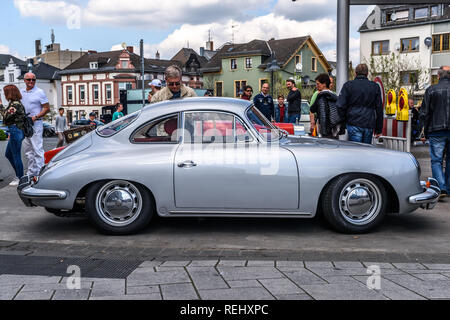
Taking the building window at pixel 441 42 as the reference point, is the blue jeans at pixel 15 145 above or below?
below

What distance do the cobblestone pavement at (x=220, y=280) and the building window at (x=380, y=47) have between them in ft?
153

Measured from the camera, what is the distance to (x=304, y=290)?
3.45 m

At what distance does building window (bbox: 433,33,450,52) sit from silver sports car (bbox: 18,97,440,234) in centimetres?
4299

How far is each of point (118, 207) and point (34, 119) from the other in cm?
419

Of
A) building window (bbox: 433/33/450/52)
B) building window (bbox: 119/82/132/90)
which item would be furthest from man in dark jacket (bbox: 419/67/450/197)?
building window (bbox: 119/82/132/90)

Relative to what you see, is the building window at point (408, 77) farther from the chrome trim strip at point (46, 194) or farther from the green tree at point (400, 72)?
the chrome trim strip at point (46, 194)

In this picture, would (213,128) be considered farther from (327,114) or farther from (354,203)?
(327,114)

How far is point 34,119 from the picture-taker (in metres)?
8.60

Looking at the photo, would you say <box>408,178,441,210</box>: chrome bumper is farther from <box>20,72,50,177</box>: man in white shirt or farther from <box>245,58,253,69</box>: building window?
<box>245,58,253,69</box>: building window

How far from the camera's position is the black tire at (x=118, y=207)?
202 inches

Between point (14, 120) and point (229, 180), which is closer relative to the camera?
point (229, 180)

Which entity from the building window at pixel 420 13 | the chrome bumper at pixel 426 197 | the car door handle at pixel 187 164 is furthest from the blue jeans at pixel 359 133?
the building window at pixel 420 13

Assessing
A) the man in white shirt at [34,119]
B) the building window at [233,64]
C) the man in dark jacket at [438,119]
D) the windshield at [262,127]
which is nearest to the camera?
the windshield at [262,127]

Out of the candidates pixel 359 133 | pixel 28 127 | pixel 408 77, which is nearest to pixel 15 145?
pixel 28 127
